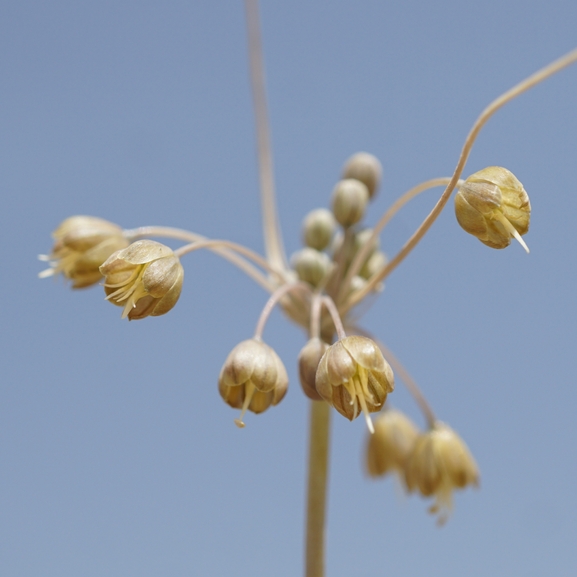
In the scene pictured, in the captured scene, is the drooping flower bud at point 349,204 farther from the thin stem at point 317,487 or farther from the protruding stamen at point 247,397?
the protruding stamen at point 247,397

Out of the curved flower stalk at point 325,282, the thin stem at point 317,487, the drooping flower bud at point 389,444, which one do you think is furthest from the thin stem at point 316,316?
the drooping flower bud at point 389,444

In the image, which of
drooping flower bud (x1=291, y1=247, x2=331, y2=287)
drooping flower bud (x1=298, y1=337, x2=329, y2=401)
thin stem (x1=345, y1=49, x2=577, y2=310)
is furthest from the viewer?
drooping flower bud (x1=291, y1=247, x2=331, y2=287)

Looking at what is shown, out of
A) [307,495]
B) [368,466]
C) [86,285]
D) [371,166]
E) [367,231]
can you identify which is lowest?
[307,495]

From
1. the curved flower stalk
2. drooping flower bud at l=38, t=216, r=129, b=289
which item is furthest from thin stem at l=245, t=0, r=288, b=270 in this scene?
drooping flower bud at l=38, t=216, r=129, b=289

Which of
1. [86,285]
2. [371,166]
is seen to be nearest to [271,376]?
[86,285]

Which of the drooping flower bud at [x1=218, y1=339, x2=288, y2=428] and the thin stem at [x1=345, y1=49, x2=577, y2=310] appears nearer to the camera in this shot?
the thin stem at [x1=345, y1=49, x2=577, y2=310]

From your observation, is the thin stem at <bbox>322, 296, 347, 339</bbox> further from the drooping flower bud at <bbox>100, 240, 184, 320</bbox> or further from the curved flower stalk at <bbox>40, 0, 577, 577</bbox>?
the drooping flower bud at <bbox>100, 240, 184, 320</bbox>

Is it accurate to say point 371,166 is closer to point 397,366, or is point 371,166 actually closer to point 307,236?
point 307,236

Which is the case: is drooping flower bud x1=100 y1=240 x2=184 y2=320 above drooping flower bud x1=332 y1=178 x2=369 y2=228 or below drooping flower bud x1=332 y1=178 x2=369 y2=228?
below
